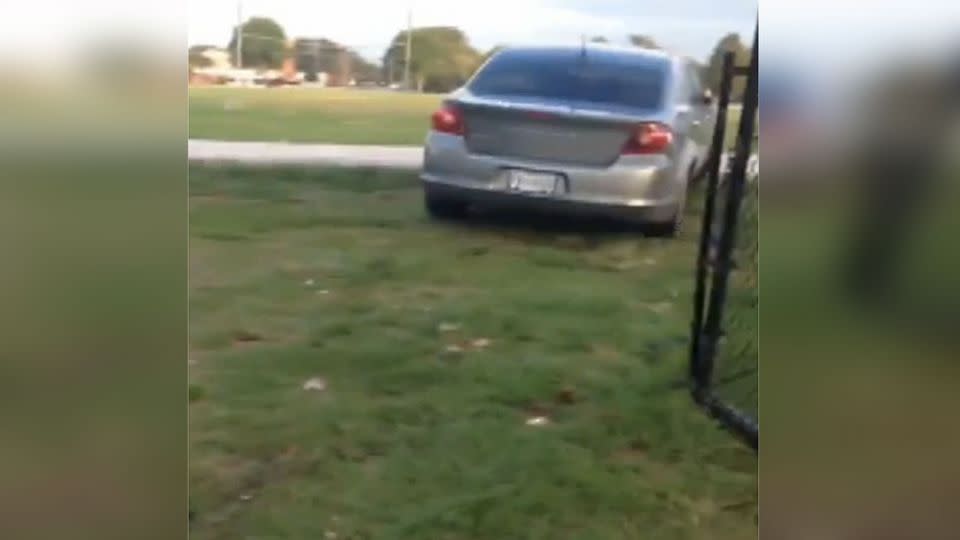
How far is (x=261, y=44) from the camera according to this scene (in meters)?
2.11

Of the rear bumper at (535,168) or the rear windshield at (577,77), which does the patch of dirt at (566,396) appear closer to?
the rear bumper at (535,168)

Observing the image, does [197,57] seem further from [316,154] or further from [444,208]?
[444,208]

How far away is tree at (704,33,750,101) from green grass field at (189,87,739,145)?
1.86 ft

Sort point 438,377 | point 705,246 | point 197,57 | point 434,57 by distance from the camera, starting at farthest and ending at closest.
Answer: point 705,246, point 438,377, point 434,57, point 197,57

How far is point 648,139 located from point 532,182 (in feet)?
0.88

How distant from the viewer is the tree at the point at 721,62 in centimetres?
214

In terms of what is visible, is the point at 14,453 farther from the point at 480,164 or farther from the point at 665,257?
the point at 665,257

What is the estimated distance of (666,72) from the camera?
2.20 m

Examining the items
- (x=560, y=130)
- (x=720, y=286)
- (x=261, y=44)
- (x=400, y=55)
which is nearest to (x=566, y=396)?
(x=720, y=286)

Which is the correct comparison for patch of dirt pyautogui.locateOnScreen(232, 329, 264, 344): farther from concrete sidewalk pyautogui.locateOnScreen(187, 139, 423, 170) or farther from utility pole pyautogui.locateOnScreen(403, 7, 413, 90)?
utility pole pyautogui.locateOnScreen(403, 7, 413, 90)

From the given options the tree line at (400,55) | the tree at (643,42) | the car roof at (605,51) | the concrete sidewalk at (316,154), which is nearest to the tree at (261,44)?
the tree line at (400,55)

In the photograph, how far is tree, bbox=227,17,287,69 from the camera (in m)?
2.08

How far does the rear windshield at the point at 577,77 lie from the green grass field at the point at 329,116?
14 cm

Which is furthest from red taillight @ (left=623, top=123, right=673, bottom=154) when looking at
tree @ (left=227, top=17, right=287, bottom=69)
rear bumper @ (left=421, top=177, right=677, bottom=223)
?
tree @ (left=227, top=17, right=287, bottom=69)
